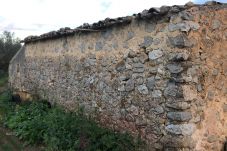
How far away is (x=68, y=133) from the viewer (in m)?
7.64

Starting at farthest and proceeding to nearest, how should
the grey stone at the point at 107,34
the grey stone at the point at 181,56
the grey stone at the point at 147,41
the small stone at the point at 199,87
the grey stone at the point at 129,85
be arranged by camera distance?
the grey stone at the point at 107,34
the grey stone at the point at 129,85
the grey stone at the point at 147,41
the small stone at the point at 199,87
the grey stone at the point at 181,56

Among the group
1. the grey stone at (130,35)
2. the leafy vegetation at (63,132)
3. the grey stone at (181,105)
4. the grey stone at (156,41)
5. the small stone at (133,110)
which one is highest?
the grey stone at (130,35)

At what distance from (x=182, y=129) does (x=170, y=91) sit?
0.65 metres

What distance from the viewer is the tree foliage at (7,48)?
70.5 ft

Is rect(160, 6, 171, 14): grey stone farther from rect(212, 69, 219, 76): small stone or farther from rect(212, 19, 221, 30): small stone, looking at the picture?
rect(212, 69, 219, 76): small stone

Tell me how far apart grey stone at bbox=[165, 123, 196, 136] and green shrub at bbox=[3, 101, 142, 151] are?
86 centimetres

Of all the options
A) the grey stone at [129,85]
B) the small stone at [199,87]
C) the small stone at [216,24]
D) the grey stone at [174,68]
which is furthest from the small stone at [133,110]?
the small stone at [216,24]

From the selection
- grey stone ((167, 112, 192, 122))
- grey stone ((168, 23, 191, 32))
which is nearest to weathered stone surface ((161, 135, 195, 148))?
grey stone ((167, 112, 192, 122))

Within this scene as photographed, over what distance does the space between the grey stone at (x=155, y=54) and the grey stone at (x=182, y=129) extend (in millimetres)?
1203

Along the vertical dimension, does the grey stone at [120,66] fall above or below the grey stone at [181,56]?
below

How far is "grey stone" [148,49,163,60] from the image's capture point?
6.20m

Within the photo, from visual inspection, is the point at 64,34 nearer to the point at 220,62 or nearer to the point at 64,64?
the point at 64,64

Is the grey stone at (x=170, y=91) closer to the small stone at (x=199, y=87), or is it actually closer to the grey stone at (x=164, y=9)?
the small stone at (x=199, y=87)

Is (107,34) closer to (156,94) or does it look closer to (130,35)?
(130,35)
